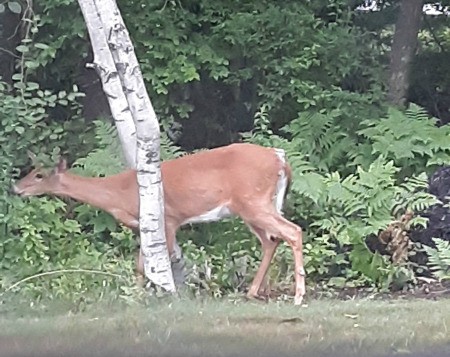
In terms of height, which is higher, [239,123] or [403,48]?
[403,48]

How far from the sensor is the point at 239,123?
1296 centimetres

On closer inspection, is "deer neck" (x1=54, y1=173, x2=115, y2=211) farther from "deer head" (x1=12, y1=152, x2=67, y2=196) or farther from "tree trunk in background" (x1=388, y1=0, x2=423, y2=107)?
"tree trunk in background" (x1=388, y1=0, x2=423, y2=107)

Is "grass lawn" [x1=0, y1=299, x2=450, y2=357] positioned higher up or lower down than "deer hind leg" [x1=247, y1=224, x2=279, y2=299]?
higher up

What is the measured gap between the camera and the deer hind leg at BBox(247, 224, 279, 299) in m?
7.98

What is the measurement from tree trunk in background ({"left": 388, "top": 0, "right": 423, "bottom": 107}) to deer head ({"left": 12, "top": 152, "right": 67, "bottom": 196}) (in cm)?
485

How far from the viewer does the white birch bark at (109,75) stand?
25.1 feet

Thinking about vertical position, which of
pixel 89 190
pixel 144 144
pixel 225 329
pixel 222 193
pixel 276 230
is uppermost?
pixel 144 144

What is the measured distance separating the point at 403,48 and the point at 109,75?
538 centimetres

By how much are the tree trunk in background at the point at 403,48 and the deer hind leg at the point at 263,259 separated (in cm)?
430

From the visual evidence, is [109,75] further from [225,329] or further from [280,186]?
[225,329]

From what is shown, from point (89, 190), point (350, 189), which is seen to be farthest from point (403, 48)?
point (89, 190)

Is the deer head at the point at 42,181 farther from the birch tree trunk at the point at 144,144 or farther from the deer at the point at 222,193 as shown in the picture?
the birch tree trunk at the point at 144,144

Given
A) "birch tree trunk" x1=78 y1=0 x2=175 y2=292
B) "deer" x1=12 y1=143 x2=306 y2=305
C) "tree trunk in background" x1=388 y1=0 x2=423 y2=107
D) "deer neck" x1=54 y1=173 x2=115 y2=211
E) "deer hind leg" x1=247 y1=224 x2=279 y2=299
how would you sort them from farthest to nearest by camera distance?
"tree trunk in background" x1=388 y1=0 x2=423 y2=107, "deer neck" x1=54 y1=173 x2=115 y2=211, "deer" x1=12 y1=143 x2=306 y2=305, "deer hind leg" x1=247 y1=224 x2=279 y2=299, "birch tree trunk" x1=78 y1=0 x2=175 y2=292

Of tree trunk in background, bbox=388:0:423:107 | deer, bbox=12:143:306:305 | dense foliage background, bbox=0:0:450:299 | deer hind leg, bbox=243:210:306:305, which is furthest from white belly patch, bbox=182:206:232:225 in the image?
tree trunk in background, bbox=388:0:423:107
